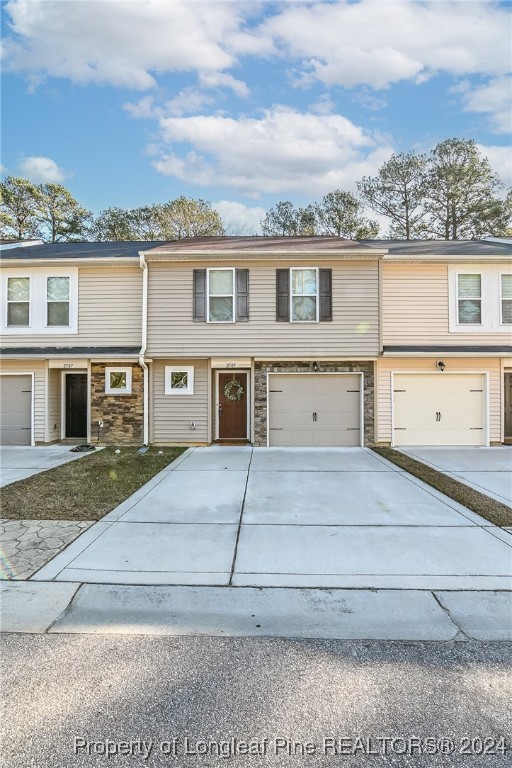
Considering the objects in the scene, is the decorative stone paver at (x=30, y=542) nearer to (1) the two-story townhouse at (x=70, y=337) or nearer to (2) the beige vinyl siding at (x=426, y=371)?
(1) the two-story townhouse at (x=70, y=337)

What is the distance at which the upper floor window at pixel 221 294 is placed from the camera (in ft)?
34.3

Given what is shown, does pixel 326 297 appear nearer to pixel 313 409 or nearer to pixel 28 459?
pixel 313 409

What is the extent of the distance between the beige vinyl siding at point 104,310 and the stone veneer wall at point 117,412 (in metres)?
0.87

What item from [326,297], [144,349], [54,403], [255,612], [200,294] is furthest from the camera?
[54,403]

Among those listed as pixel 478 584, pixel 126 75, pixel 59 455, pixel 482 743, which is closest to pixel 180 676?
pixel 482 743

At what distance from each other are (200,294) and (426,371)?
253 inches

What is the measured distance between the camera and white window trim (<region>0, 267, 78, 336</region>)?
1075 centimetres

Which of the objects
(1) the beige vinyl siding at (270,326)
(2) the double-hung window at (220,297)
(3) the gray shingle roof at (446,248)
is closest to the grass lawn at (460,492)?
(1) the beige vinyl siding at (270,326)

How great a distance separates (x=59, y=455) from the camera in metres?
9.33

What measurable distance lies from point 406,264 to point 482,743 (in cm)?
1058

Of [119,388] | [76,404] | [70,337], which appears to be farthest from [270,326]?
[76,404]

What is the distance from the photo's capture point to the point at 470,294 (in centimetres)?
1076

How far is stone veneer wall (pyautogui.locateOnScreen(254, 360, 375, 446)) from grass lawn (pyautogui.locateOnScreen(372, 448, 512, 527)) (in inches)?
67.8

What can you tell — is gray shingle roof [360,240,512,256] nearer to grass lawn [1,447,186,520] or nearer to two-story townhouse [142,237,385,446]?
two-story townhouse [142,237,385,446]
